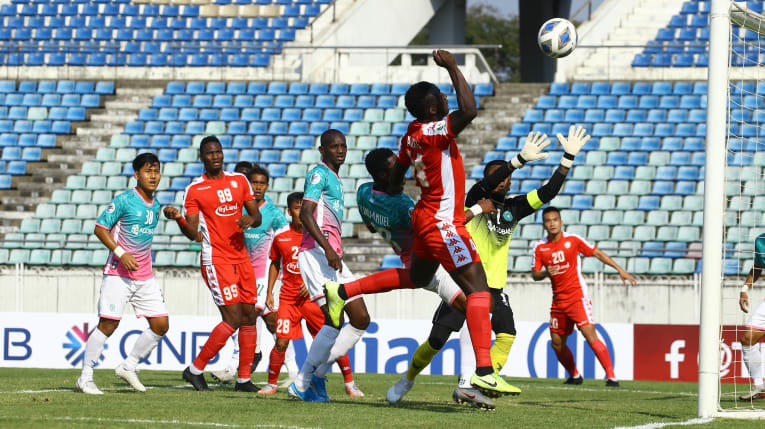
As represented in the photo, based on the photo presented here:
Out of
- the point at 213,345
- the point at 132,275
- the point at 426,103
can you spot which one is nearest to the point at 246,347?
the point at 213,345

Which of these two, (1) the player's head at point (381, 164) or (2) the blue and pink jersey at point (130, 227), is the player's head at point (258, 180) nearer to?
(2) the blue and pink jersey at point (130, 227)

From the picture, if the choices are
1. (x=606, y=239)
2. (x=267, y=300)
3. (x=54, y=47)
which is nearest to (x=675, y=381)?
(x=606, y=239)

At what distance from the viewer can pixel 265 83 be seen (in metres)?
26.9

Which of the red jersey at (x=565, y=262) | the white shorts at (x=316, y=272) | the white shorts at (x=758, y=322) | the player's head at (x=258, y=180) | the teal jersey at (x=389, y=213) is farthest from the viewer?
the red jersey at (x=565, y=262)

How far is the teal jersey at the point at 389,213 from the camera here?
838cm

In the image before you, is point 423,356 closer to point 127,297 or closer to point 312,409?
point 312,409

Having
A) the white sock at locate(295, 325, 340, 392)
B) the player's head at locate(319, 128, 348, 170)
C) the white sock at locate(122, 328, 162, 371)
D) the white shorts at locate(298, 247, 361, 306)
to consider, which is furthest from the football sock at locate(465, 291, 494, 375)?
the white sock at locate(122, 328, 162, 371)

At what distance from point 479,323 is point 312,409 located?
1391 mm

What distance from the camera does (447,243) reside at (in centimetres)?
747

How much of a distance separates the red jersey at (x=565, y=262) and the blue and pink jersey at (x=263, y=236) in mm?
3547

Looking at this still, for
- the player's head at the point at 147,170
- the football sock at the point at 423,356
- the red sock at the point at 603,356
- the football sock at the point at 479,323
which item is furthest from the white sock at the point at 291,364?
the football sock at the point at 479,323

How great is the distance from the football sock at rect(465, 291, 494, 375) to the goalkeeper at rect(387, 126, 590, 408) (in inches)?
24.7

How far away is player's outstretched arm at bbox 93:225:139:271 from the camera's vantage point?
31.2ft

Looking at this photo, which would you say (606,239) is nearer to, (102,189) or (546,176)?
(546,176)
